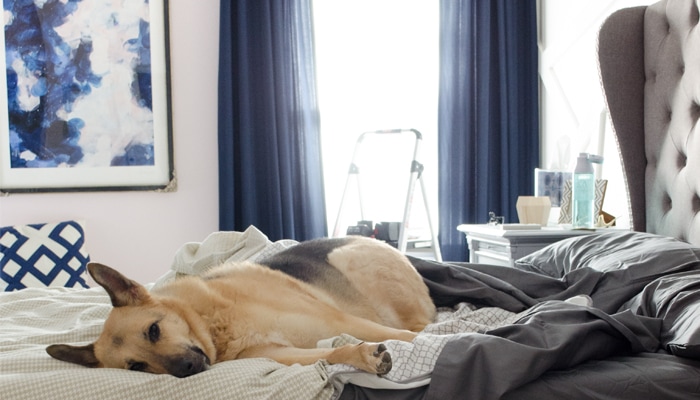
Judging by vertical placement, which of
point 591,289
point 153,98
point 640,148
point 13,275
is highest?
point 153,98

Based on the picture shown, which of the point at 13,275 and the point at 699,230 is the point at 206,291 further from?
the point at 13,275

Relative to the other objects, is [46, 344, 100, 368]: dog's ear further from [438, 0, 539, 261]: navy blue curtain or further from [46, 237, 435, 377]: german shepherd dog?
[438, 0, 539, 261]: navy blue curtain

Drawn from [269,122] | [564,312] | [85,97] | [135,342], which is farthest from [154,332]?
[85,97]

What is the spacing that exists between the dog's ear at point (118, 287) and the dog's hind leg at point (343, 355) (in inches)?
11.7

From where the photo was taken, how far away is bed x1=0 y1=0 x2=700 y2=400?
1319mm

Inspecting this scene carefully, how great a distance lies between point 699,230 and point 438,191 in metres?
2.21

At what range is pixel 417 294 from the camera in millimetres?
2053

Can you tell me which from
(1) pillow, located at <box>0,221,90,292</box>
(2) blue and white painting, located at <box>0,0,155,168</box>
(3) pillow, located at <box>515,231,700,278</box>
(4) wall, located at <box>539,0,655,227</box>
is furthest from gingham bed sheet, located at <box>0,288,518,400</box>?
(2) blue and white painting, located at <box>0,0,155,168</box>

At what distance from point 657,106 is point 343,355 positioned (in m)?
1.79

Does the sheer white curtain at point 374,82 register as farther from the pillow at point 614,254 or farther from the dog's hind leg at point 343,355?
the dog's hind leg at point 343,355

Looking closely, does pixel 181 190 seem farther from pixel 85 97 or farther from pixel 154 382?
pixel 154 382

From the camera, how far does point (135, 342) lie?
60.4 inches

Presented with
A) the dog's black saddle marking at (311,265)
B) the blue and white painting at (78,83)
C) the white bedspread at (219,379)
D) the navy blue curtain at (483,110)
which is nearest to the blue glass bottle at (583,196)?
the dog's black saddle marking at (311,265)

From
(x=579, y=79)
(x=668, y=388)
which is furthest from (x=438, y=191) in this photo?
(x=668, y=388)
